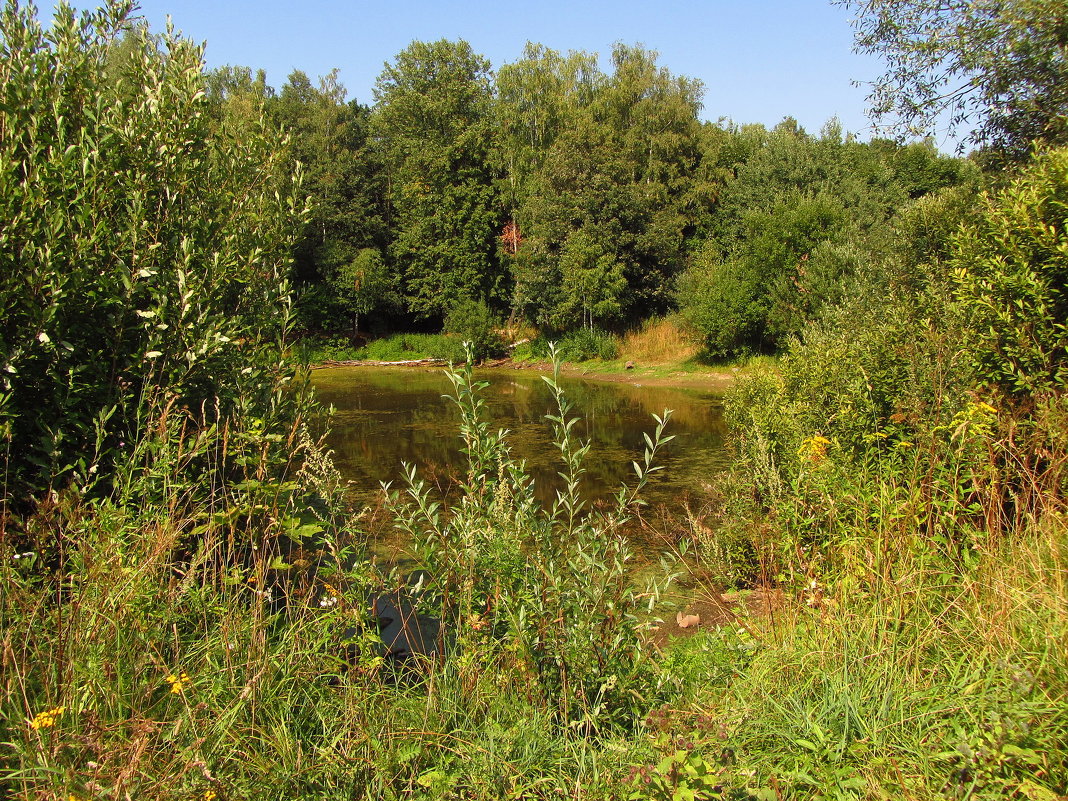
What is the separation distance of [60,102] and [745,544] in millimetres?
6846

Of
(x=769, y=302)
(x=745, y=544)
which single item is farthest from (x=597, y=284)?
(x=745, y=544)

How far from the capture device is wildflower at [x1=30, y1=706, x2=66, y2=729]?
7.88 ft

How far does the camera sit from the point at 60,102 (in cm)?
462

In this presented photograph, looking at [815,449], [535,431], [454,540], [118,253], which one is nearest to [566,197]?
[535,431]

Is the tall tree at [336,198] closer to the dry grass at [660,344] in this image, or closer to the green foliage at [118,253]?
the dry grass at [660,344]

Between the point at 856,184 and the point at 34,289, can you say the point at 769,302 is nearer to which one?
the point at 856,184

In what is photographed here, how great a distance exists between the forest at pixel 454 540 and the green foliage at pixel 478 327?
84.0 feet

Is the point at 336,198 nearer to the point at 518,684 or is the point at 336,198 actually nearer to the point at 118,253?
the point at 118,253

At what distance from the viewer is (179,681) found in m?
2.86

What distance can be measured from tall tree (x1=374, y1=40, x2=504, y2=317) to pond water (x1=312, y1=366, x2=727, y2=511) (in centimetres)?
1116

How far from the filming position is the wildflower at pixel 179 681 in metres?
2.75

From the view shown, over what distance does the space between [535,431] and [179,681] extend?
14.5 m

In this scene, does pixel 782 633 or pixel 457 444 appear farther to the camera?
pixel 457 444

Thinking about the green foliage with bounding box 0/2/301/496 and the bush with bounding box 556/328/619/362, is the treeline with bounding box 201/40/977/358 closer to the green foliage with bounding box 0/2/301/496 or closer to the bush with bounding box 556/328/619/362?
the bush with bounding box 556/328/619/362
